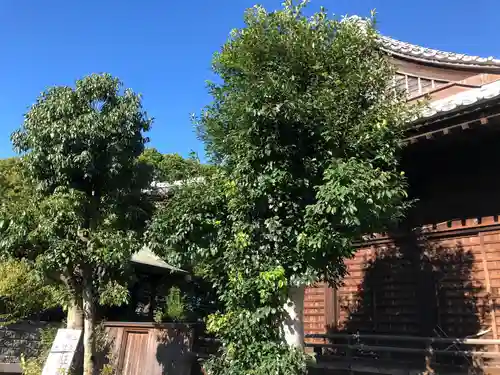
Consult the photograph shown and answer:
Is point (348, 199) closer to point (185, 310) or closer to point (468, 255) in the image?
point (468, 255)

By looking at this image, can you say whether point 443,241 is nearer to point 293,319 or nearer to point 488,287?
→ point 488,287

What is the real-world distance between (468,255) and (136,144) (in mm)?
6565

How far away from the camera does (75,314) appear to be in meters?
8.33

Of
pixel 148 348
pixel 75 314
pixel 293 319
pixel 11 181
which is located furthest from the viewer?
pixel 11 181

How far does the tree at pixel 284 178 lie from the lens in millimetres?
5363

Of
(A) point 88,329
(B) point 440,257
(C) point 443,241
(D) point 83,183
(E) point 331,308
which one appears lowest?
(A) point 88,329

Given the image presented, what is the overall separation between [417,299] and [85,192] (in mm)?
6551

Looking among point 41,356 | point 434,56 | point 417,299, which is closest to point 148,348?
point 41,356

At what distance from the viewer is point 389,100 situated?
6.38 meters

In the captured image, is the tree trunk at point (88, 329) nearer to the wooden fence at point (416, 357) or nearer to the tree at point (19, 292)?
the tree at point (19, 292)

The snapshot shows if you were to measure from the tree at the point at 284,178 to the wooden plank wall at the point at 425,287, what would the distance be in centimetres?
255

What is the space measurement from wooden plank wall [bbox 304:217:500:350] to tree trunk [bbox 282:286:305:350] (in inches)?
128

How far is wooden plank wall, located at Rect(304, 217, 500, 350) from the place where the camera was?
7359 millimetres

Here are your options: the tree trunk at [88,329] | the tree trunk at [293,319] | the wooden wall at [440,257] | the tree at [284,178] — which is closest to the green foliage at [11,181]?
the tree trunk at [88,329]
